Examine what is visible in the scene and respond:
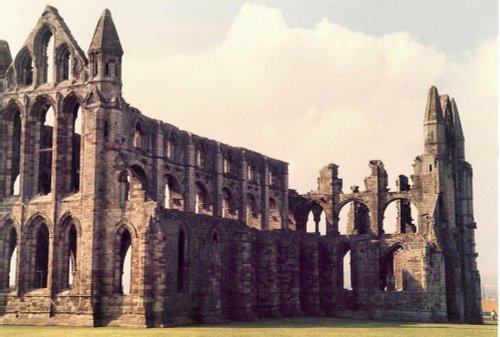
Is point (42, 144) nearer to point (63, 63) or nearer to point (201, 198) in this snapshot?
point (63, 63)

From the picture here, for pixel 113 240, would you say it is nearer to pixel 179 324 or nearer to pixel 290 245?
pixel 179 324

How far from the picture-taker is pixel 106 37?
4003 cm

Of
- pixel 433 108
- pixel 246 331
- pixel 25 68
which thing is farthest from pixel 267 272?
pixel 433 108

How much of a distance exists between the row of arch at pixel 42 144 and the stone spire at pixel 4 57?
2792 millimetres

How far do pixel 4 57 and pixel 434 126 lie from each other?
27.6 meters

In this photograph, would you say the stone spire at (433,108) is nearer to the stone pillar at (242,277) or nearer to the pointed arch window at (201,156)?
the pointed arch window at (201,156)

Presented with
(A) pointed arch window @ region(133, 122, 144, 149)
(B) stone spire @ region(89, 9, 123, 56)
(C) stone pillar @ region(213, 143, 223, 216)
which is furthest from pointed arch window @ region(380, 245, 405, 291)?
(B) stone spire @ region(89, 9, 123, 56)

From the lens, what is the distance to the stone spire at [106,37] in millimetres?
39875

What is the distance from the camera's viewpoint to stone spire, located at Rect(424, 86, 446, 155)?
181 feet

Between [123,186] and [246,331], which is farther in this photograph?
[123,186]

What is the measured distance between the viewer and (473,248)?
5950 centimetres

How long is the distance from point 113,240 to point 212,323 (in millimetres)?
5926

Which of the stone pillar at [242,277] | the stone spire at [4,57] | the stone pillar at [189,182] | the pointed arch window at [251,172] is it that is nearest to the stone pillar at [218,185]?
the stone pillar at [189,182]

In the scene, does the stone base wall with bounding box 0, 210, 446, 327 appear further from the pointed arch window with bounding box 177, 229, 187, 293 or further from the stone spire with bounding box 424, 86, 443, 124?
the stone spire with bounding box 424, 86, 443, 124
